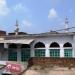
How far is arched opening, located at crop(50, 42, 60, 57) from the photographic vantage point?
26055mm

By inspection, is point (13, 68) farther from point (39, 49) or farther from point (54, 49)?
point (54, 49)

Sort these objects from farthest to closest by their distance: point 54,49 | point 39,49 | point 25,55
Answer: point 25,55, point 39,49, point 54,49

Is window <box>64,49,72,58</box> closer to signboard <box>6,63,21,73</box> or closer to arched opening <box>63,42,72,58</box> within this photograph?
arched opening <box>63,42,72,58</box>

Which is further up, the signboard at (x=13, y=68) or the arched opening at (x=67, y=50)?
the arched opening at (x=67, y=50)

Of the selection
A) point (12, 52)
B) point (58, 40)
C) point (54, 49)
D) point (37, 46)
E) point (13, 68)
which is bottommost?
point (13, 68)

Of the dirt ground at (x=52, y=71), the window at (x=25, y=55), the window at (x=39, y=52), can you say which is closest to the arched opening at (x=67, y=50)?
the window at (x=39, y=52)

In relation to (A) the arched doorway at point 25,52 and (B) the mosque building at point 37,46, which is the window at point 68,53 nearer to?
(B) the mosque building at point 37,46

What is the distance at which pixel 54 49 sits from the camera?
→ 2623 cm

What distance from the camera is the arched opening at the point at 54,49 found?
26.1m

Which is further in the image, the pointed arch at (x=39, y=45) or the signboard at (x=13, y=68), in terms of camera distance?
the pointed arch at (x=39, y=45)

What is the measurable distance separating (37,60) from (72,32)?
3588 mm

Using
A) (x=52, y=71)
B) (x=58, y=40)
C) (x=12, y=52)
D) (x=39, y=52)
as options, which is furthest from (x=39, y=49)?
(x=52, y=71)

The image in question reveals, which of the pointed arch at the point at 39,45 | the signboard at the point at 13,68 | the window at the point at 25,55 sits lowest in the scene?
the signboard at the point at 13,68

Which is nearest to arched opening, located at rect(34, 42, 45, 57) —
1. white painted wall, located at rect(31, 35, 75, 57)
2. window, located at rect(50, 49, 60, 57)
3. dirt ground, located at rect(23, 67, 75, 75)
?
white painted wall, located at rect(31, 35, 75, 57)
